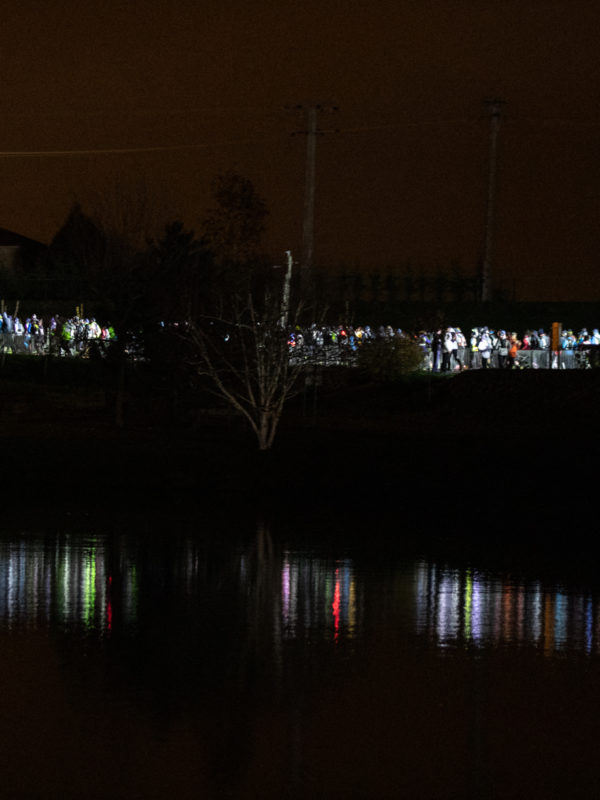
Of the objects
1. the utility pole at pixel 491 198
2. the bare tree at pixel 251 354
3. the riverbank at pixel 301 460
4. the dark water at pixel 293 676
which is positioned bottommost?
the dark water at pixel 293 676

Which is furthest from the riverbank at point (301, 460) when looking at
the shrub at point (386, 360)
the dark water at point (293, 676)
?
the shrub at point (386, 360)

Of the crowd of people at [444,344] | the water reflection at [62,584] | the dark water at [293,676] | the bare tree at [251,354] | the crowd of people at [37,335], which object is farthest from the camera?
the crowd of people at [37,335]

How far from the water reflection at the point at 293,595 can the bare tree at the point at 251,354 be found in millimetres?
10573

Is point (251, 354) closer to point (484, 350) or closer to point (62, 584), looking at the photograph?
point (62, 584)

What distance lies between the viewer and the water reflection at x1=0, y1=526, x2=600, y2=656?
978 centimetres

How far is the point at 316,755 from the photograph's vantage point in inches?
261

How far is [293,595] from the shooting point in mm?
11203

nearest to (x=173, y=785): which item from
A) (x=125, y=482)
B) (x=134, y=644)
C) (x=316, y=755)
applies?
(x=316, y=755)

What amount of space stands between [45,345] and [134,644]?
123 ft

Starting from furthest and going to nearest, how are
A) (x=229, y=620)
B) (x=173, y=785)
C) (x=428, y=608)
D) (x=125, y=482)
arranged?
(x=125, y=482) → (x=428, y=608) → (x=229, y=620) → (x=173, y=785)

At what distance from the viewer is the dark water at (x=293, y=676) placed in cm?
635

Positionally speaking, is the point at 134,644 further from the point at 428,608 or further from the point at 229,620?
the point at 428,608

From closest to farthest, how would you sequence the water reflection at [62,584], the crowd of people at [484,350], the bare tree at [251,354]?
1. the water reflection at [62,584]
2. the bare tree at [251,354]
3. the crowd of people at [484,350]

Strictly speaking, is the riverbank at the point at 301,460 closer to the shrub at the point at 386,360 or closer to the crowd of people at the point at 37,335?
the shrub at the point at 386,360
